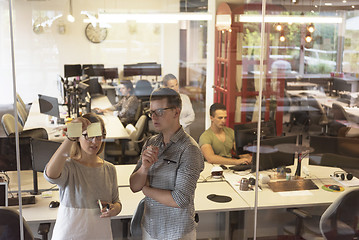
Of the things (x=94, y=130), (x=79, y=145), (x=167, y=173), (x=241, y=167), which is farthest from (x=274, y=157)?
(x=79, y=145)

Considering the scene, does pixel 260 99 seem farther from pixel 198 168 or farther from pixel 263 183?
pixel 198 168

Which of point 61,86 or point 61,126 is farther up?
point 61,86

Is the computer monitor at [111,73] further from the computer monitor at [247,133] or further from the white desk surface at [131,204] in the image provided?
the computer monitor at [247,133]

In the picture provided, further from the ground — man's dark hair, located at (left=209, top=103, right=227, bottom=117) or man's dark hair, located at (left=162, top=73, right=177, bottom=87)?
→ man's dark hair, located at (left=162, top=73, right=177, bottom=87)

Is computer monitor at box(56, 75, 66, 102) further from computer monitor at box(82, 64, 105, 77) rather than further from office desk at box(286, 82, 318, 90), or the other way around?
→ office desk at box(286, 82, 318, 90)

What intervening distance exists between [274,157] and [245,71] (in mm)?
891

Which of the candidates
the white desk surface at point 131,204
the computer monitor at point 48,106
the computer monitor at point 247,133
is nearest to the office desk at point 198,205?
the white desk surface at point 131,204

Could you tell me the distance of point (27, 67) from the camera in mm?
3104

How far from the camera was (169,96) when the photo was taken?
3105mm

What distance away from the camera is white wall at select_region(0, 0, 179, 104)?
307cm

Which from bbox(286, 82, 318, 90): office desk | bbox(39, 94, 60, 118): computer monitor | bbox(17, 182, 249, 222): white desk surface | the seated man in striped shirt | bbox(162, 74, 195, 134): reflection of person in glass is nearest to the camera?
the seated man in striped shirt

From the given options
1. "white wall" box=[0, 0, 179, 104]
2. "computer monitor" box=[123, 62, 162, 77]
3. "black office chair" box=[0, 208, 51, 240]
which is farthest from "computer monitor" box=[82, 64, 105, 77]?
"black office chair" box=[0, 208, 51, 240]

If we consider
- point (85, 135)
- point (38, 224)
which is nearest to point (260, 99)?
point (85, 135)

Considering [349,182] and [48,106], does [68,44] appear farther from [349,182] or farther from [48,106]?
[349,182]
